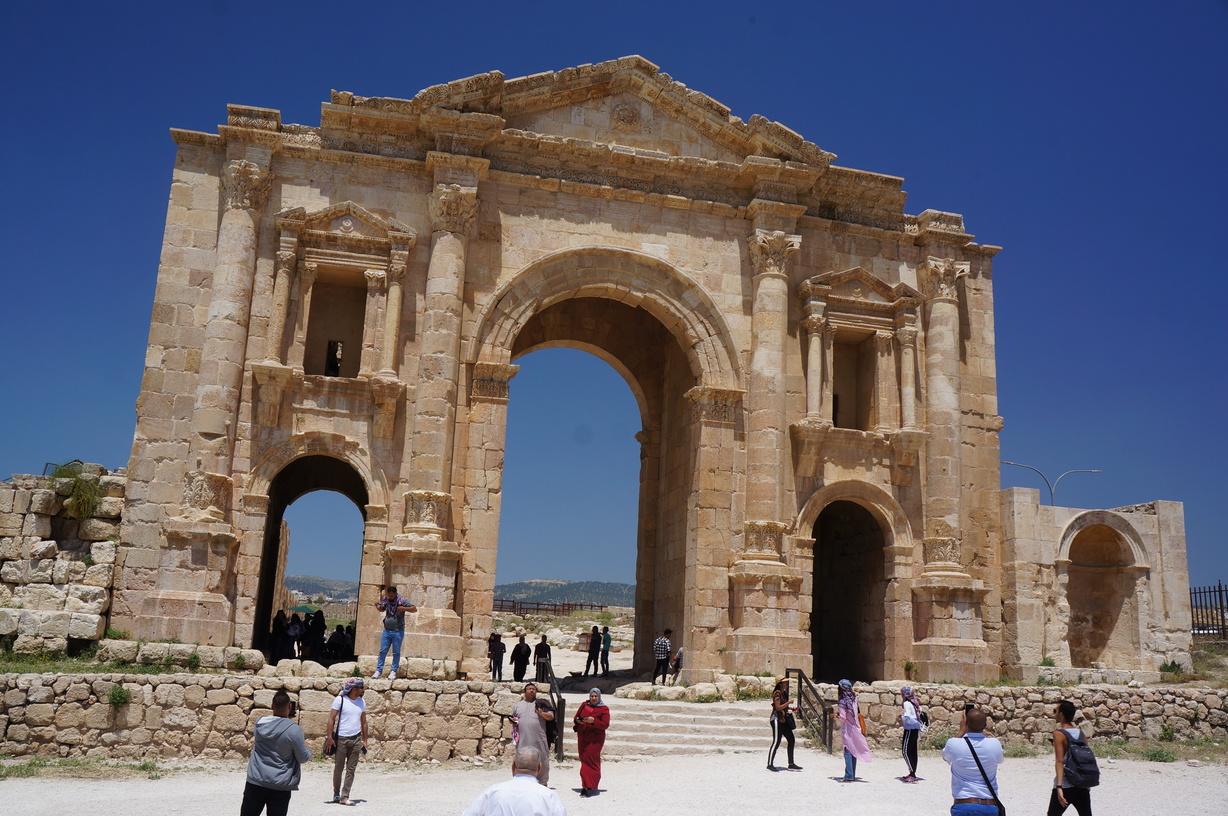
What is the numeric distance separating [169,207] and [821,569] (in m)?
16.0

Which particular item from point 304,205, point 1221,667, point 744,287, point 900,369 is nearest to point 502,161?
point 304,205

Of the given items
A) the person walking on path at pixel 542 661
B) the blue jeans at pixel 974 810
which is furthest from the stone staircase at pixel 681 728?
the blue jeans at pixel 974 810

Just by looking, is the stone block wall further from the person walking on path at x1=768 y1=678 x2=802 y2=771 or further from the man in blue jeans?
the person walking on path at x1=768 y1=678 x2=802 y2=771

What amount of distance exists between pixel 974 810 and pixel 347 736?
6724 millimetres

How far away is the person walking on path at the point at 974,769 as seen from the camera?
7.29m

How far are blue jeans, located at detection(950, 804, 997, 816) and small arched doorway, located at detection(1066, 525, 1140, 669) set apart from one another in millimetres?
14646

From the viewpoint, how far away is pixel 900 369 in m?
20.8

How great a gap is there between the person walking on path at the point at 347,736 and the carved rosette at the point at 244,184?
10475 mm

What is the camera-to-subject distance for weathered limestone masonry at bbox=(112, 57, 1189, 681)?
687 inches

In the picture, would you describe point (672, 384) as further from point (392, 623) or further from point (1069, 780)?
point (1069, 780)

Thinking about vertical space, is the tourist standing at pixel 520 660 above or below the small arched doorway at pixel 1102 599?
below

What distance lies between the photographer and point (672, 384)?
73.8 ft

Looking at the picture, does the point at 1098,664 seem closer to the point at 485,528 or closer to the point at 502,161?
the point at 485,528

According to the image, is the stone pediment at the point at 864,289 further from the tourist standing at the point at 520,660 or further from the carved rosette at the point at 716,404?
the tourist standing at the point at 520,660
